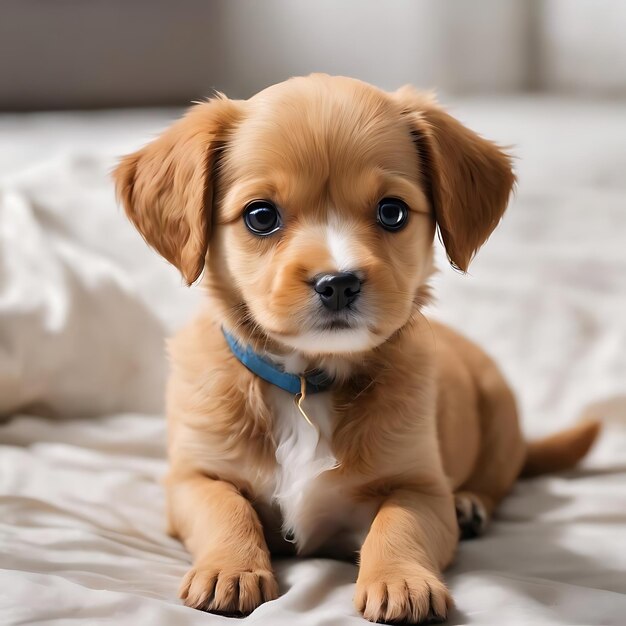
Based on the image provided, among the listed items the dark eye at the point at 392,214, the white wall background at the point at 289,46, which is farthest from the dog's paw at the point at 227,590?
the white wall background at the point at 289,46

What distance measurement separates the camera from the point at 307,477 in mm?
1896

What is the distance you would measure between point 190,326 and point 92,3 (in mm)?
2722

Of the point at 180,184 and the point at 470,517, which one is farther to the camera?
the point at 470,517

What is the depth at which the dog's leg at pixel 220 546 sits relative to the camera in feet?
5.45

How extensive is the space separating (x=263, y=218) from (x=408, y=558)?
676 mm

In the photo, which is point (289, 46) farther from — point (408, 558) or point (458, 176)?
point (408, 558)

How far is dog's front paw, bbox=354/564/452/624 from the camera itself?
5.24 ft

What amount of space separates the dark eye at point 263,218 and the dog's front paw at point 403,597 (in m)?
0.66

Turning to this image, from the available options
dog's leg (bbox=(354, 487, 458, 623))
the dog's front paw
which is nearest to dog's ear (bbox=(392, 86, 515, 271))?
dog's leg (bbox=(354, 487, 458, 623))

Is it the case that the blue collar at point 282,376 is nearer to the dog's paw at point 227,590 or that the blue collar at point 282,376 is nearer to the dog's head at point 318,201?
the dog's head at point 318,201

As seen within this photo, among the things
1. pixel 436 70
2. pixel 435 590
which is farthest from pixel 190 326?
pixel 436 70

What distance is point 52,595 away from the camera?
5.33 ft

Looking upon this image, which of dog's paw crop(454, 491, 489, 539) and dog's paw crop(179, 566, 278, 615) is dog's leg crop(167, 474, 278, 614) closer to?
dog's paw crop(179, 566, 278, 615)

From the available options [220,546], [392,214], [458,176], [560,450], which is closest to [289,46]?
[560,450]
